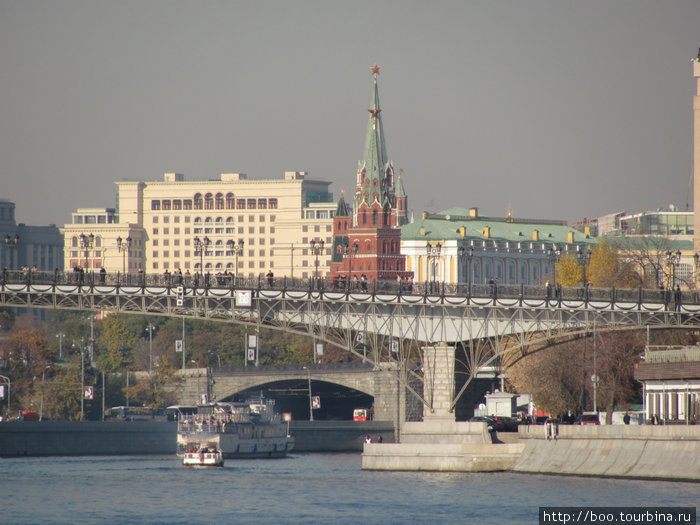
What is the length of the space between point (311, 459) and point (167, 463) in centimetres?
1374

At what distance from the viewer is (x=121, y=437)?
481 feet

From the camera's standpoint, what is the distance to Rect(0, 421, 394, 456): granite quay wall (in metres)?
138

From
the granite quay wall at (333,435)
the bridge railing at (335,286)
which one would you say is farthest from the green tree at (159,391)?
the bridge railing at (335,286)

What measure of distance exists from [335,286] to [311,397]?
5836 cm

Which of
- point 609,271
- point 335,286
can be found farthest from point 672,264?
point 335,286

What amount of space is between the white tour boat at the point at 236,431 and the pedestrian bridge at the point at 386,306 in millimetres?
12588

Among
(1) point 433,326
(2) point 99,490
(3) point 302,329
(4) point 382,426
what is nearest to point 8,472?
(2) point 99,490

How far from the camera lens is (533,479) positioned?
9712cm

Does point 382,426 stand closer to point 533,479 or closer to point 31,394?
point 31,394

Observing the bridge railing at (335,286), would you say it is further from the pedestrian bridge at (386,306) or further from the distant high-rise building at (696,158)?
the distant high-rise building at (696,158)

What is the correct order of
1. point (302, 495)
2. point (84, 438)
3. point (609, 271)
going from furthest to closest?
point (609, 271), point (84, 438), point (302, 495)

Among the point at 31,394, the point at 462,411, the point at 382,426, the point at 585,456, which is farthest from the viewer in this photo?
the point at 31,394

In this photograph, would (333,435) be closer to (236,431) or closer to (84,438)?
(236,431)

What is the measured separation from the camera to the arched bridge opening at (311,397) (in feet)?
590
